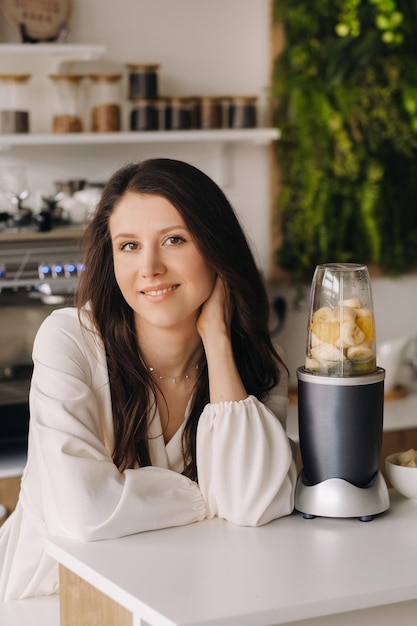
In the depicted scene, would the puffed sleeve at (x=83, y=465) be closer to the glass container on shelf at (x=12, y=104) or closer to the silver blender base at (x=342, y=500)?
the silver blender base at (x=342, y=500)

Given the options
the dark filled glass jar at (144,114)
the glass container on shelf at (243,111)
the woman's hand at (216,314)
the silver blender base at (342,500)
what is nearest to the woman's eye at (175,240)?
the woman's hand at (216,314)

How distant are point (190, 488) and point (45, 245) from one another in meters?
1.57

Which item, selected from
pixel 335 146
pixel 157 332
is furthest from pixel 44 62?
pixel 157 332

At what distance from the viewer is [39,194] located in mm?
3404

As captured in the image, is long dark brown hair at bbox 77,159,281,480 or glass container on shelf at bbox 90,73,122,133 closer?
long dark brown hair at bbox 77,159,281,480

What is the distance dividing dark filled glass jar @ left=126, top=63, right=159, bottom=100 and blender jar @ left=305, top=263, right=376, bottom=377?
180cm

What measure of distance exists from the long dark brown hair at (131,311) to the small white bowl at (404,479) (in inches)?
11.7

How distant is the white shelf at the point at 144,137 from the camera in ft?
10.8

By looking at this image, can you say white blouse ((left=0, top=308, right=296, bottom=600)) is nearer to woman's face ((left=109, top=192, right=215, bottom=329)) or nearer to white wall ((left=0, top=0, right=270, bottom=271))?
woman's face ((left=109, top=192, right=215, bottom=329))

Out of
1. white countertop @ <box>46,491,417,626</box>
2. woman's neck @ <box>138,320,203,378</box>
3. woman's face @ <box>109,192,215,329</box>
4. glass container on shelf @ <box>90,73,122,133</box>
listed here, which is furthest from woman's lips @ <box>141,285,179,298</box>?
glass container on shelf @ <box>90,73,122,133</box>

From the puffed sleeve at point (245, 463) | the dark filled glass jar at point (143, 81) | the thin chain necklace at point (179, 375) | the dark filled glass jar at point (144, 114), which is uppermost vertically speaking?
the dark filled glass jar at point (143, 81)

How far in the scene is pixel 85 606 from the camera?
1.62m

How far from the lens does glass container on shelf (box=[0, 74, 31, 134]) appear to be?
130 inches

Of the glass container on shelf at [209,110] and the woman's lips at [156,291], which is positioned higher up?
the glass container on shelf at [209,110]
